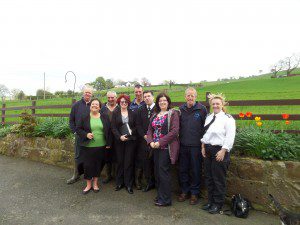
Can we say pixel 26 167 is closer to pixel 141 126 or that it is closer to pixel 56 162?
pixel 56 162

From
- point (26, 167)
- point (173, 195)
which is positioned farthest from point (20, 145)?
point (173, 195)

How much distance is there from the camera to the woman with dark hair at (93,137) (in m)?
5.05

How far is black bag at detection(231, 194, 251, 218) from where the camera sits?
4.07 metres

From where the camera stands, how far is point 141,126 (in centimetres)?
501

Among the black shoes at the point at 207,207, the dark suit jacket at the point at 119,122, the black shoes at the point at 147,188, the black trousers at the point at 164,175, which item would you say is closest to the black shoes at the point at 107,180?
the black shoes at the point at 147,188

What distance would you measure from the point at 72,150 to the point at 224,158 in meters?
4.35

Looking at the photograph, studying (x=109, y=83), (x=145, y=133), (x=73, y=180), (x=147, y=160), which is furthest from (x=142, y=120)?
(x=109, y=83)

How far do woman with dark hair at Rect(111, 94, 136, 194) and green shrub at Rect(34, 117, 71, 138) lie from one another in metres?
2.81

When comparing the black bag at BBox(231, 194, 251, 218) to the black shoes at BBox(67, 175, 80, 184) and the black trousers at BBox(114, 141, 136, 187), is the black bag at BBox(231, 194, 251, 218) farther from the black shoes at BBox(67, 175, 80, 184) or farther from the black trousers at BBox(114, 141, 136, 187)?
the black shoes at BBox(67, 175, 80, 184)

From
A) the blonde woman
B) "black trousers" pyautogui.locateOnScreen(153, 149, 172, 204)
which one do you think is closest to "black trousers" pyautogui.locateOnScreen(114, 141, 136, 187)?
"black trousers" pyautogui.locateOnScreen(153, 149, 172, 204)

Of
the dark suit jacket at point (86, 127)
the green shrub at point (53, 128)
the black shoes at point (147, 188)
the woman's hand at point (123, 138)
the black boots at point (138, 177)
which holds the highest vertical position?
the dark suit jacket at point (86, 127)

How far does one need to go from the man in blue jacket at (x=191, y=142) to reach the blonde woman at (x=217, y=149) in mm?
192

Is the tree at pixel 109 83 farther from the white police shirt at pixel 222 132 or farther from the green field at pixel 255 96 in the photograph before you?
the white police shirt at pixel 222 132

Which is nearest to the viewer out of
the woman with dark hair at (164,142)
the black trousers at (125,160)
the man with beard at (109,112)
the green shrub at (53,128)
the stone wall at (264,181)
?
the stone wall at (264,181)
